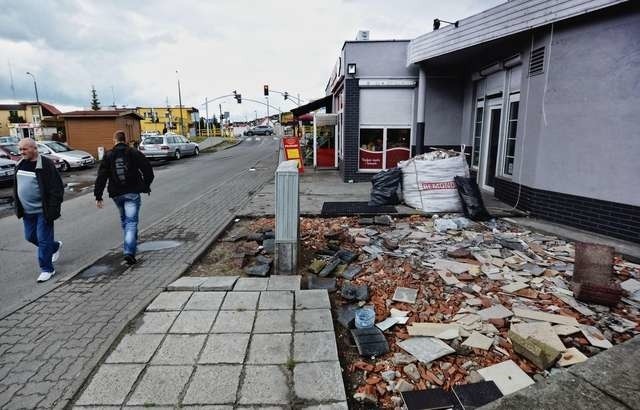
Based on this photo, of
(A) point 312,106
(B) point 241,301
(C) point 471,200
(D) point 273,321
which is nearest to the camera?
(D) point 273,321

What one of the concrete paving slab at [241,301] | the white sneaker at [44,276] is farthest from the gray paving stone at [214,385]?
the white sneaker at [44,276]

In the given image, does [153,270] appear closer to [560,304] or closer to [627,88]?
[560,304]

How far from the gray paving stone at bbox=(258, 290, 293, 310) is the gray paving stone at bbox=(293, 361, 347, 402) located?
3.53ft

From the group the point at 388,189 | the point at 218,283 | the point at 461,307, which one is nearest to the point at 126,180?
the point at 218,283

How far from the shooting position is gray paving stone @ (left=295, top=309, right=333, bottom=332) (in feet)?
12.2

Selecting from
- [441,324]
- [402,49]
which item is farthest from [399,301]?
[402,49]

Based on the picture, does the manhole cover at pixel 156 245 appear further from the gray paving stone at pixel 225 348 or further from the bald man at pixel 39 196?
the gray paving stone at pixel 225 348

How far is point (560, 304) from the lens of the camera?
420cm

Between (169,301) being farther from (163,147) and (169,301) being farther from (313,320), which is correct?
(163,147)

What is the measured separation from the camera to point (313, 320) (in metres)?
3.87

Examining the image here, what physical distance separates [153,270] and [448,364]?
13.4 feet

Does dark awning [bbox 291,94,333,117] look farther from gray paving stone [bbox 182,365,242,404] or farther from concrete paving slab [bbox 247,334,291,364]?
gray paving stone [bbox 182,365,242,404]

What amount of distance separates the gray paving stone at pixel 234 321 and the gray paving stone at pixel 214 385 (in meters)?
0.59

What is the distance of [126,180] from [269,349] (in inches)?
146
